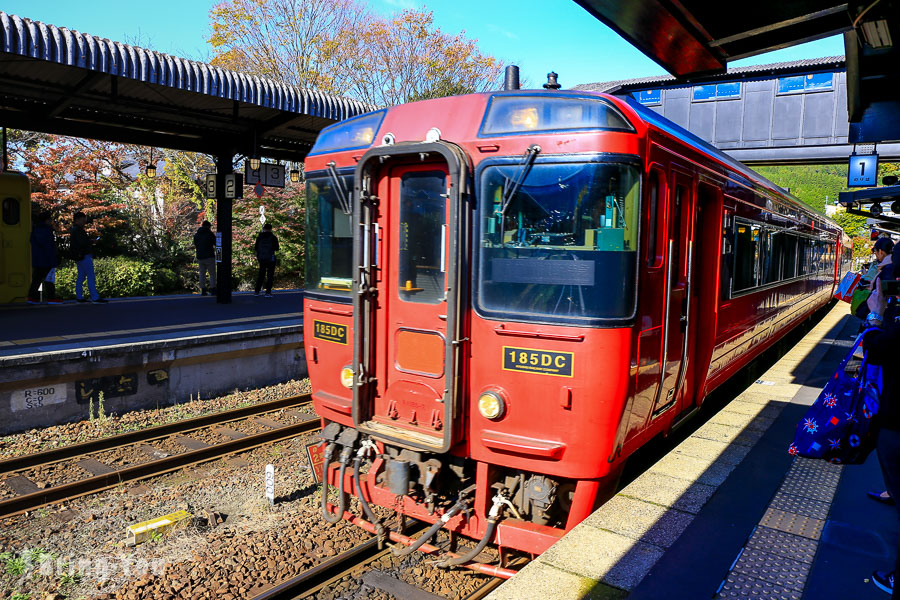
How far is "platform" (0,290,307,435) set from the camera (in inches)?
291

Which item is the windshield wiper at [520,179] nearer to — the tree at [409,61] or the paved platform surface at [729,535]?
the paved platform surface at [729,535]

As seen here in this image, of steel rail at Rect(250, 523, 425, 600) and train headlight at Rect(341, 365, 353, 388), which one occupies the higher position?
train headlight at Rect(341, 365, 353, 388)

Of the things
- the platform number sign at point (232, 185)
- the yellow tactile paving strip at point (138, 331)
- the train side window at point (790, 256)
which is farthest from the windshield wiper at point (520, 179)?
the platform number sign at point (232, 185)

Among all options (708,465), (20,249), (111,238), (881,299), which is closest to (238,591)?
(708,465)

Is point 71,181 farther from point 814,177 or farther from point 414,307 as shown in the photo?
point 814,177

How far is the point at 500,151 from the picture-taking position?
4.01m

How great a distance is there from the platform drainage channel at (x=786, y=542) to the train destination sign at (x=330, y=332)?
114 inches

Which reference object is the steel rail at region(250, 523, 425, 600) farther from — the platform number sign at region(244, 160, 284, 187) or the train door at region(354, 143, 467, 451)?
the platform number sign at region(244, 160, 284, 187)

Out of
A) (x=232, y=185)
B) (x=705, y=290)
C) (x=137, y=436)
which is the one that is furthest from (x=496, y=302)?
(x=232, y=185)

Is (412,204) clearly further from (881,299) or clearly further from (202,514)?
(881,299)

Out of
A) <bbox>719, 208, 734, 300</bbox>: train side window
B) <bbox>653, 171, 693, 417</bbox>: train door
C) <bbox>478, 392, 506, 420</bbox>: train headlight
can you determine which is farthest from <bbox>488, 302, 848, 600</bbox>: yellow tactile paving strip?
<bbox>719, 208, 734, 300</bbox>: train side window

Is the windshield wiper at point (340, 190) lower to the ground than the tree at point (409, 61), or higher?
lower

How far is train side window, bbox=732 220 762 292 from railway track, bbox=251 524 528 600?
4.12 meters

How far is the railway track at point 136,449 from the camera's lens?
5.62m
